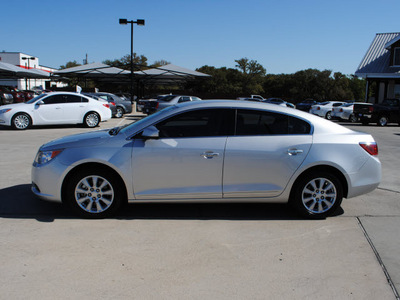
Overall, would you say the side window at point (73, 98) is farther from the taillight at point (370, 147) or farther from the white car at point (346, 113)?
the white car at point (346, 113)

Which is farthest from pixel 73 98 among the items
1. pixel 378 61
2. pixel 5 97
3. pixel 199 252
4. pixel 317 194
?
pixel 378 61

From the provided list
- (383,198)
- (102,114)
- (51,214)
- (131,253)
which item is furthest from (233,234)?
(102,114)

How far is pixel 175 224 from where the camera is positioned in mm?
4945

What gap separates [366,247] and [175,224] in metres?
2.25

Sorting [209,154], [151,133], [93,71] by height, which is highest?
[93,71]

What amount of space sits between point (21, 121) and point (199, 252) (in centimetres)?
1382

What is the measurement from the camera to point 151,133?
16.1 ft

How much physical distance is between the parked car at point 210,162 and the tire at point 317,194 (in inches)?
0.5

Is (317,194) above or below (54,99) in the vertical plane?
below

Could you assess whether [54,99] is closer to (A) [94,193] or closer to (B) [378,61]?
(A) [94,193]

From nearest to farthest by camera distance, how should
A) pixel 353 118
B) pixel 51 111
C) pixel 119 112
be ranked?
pixel 51 111 → pixel 119 112 → pixel 353 118

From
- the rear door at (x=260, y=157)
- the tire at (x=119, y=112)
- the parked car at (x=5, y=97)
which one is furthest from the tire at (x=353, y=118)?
the parked car at (x=5, y=97)

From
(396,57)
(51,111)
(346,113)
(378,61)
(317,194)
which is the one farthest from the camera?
(378,61)

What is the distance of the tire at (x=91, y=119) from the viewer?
16.7m
